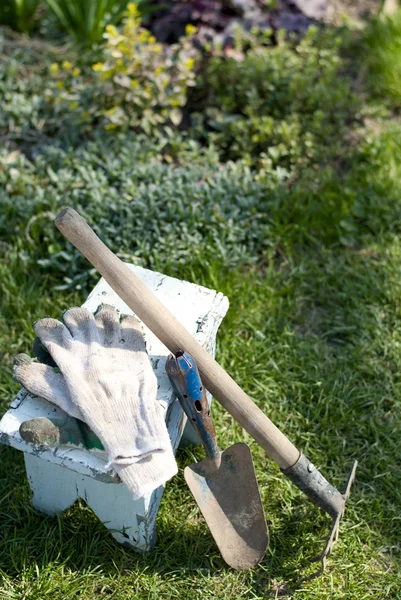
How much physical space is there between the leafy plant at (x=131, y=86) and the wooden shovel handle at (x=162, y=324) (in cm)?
162

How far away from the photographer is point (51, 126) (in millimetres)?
3619

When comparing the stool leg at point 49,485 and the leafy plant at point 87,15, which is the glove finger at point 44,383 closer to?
the stool leg at point 49,485

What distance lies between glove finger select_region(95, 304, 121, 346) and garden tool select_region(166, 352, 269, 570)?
1.31ft

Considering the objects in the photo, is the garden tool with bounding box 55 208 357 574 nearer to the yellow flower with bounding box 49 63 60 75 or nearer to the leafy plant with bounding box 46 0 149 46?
the yellow flower with bounding box 49 63 60 75

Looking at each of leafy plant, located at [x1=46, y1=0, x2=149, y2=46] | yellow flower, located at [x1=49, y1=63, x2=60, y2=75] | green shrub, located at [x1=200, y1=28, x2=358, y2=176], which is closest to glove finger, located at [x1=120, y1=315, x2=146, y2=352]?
green shrub, located at [x1=200, y1=28, x2=358, y2=176]

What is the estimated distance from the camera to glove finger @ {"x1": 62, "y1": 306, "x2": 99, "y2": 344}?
2025 millimetres

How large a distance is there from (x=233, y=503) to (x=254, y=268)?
1296 mm

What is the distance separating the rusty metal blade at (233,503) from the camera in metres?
2.13

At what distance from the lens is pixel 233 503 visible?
2.18m

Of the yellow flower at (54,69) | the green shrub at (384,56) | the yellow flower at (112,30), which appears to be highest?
the yellow flower at (112,30)

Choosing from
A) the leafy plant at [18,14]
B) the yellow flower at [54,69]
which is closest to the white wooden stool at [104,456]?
the yellow flower at [54,69]

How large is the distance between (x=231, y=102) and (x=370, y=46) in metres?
1.44

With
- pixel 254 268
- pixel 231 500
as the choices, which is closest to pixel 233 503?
pixel 231 500

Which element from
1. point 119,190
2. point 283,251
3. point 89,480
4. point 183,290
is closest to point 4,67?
point 119,190
